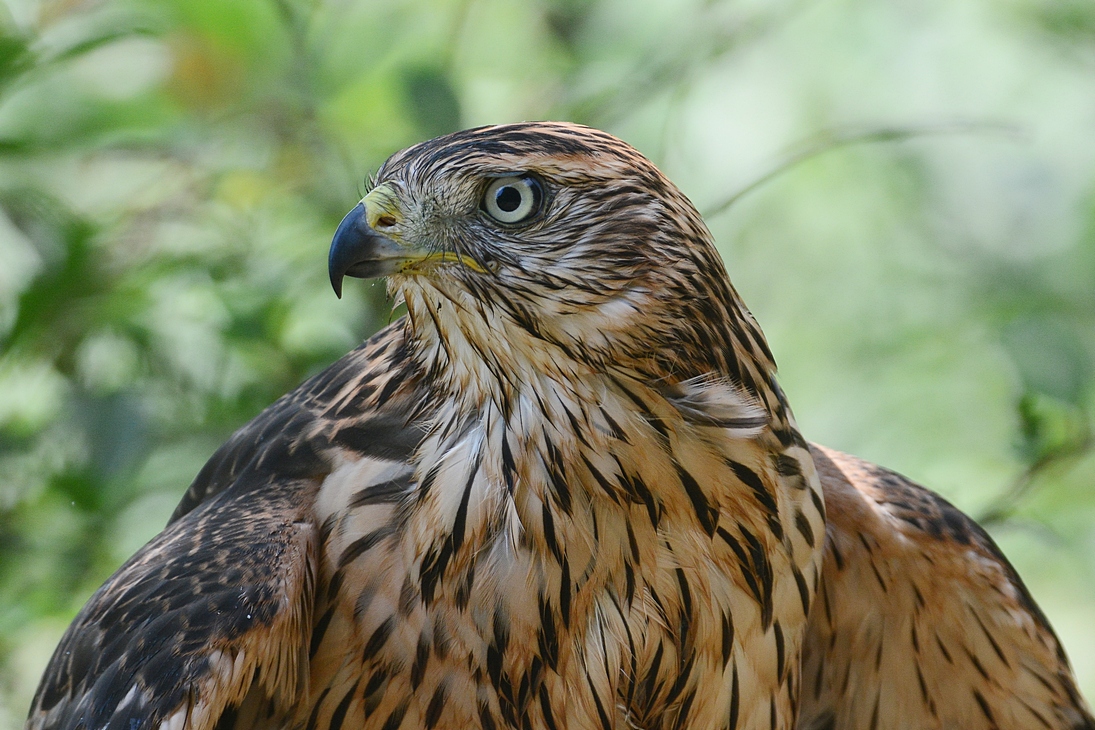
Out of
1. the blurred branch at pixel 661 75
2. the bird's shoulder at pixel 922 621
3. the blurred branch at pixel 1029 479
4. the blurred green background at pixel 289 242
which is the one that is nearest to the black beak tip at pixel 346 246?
the blurred green background at pixel 289 242

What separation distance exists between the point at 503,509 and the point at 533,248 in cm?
50

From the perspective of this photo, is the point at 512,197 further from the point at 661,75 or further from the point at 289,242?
the point at 661,75

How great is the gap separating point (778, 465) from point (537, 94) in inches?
91.8

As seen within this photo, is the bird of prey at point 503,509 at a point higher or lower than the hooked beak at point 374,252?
lower

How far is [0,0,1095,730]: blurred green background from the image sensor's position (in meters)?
3.47

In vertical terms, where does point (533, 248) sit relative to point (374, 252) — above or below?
below

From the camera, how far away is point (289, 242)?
12.5ft

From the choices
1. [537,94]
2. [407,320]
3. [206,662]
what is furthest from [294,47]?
[206,662]

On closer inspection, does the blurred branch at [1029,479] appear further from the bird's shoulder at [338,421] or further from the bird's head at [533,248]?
the bird's shoulder at [338,421]

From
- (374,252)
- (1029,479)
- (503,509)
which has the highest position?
(374,252)

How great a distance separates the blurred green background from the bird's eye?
1174 millimetres

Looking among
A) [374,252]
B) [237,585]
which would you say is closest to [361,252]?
[374,252]

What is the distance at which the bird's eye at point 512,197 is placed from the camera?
7.14ft

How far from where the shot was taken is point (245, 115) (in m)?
3.91
